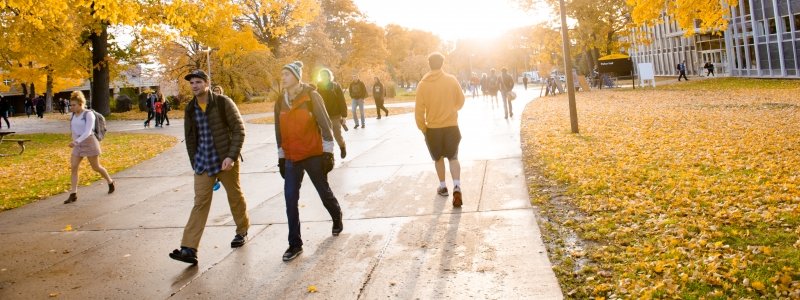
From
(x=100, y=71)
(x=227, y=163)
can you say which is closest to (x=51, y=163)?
(x=227, y=163)

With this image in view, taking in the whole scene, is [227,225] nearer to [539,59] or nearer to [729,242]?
[729,242]

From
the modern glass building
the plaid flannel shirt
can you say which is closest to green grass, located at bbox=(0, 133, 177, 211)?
the plaid flannel shirt

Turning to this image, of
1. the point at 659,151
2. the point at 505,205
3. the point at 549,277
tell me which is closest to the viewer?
the point at 549,277

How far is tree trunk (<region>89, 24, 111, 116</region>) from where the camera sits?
111ft

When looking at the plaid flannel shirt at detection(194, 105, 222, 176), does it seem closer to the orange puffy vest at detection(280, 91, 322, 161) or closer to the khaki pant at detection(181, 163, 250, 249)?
the khaki pant at detection(181, 163, 250, 249)

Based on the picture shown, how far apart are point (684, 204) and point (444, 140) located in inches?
101

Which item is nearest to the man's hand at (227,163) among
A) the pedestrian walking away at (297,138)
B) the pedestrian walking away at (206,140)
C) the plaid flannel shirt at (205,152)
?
the pedestrian walking away at (206,140)

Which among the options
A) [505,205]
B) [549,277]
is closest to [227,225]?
[505,205]

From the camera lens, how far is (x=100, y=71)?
3375cm

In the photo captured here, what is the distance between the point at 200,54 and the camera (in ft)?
150

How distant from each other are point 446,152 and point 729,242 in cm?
320

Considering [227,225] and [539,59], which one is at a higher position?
[539,59]

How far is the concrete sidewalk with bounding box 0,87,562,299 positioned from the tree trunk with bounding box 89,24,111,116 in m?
25.2

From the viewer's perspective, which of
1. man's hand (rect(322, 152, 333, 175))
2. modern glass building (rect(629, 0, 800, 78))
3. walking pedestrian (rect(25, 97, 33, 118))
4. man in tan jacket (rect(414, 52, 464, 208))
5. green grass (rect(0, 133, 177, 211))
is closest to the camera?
man's hand (rect(322, 152, 333, 175))
